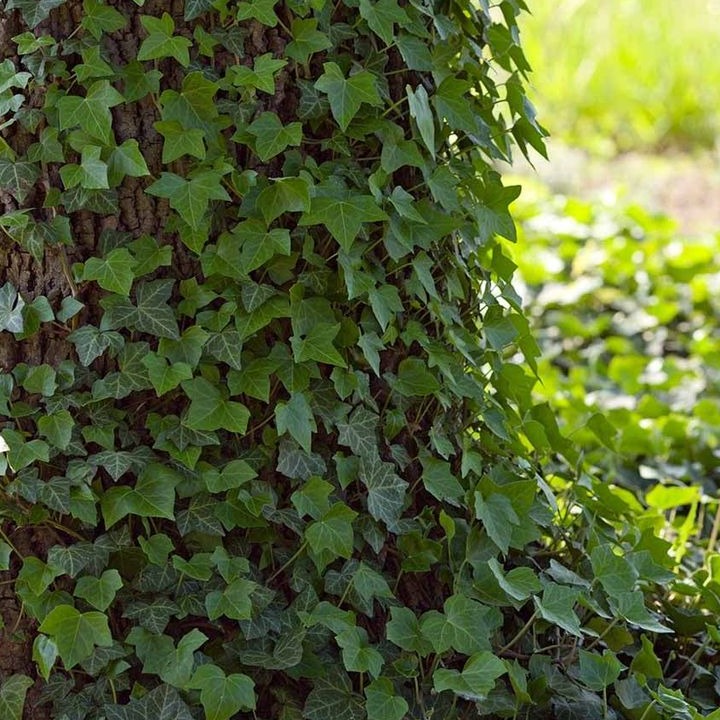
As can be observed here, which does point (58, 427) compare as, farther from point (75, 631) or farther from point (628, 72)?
point (628, 72)

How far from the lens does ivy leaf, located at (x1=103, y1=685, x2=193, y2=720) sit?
156 cm

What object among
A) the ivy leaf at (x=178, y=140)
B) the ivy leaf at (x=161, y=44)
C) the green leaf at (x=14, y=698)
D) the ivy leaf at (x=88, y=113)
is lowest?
the green leaf at (x=14, y=698)

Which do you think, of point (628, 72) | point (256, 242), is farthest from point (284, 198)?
point (628, 72)

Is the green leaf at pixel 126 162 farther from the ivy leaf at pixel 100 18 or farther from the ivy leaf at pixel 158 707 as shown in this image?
the ivy leaf at pixel 158 707

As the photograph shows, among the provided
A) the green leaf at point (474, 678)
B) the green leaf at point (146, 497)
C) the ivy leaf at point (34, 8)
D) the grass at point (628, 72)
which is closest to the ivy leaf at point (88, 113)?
the ivy leaf at point (34, 8)

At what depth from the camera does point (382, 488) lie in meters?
1.68

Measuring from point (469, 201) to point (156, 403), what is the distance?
1.94 ft

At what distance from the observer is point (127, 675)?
5.32 ft

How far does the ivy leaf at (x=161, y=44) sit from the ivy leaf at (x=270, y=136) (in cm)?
13

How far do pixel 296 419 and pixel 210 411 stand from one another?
0.40 feet

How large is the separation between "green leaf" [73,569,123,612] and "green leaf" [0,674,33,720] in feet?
0.54

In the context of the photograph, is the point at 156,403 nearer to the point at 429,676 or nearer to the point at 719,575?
the point at 429,676

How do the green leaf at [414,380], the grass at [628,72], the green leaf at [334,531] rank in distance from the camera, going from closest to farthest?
1. the green leaf at [334,531]
2. the green leaf at [414,380]
3. the grass at [628,72]

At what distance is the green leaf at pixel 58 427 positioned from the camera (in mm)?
1574
